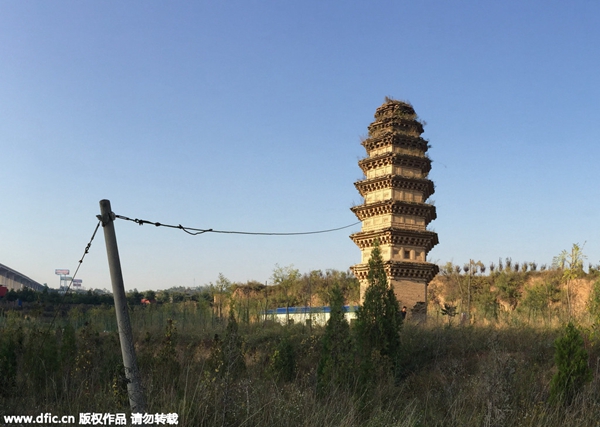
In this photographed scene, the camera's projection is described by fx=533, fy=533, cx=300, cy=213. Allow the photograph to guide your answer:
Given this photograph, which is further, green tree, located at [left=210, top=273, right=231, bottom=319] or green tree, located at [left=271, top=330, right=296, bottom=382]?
green tree, located at [left=210, top=273, right=231, bottom=319]

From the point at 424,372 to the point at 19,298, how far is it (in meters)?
43.2

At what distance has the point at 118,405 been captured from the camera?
6.76 m

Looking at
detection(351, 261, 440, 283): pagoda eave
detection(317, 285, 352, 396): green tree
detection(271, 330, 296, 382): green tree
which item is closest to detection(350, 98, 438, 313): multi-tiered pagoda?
detection(351, 261, 440, 283): pagoda eave

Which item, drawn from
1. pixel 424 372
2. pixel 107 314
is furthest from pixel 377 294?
pixel 107 314

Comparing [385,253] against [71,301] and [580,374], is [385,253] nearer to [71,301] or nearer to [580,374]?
[580,374]

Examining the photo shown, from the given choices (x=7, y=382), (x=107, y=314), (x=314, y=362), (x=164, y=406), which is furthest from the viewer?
(x=107, y=314)

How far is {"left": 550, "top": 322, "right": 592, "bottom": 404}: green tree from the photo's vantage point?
11.1 meters

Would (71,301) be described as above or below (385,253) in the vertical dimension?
below

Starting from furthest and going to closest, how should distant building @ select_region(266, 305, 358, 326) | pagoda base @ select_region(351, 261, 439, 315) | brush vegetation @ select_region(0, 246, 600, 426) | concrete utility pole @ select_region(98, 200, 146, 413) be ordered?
1. distant building @ select_region(266, 305, 358, 326)
2. pagoda base @ select_region(351, 261, 439, 315)
3. brush vegetation @ select_region(0, 246, 600, 426)
4. concrete utility pole @ select_region(98, 200, 146, 413)

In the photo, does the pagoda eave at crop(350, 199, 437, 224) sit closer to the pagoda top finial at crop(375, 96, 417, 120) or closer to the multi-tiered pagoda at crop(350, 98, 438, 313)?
the multi-tiered pagoda at crop(350, 98, 438, 313)

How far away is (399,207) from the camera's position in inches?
945

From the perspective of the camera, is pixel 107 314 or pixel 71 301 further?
pixel 71 301

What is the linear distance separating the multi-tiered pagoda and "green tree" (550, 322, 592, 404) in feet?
37.3

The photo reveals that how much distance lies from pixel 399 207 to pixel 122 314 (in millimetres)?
19139
